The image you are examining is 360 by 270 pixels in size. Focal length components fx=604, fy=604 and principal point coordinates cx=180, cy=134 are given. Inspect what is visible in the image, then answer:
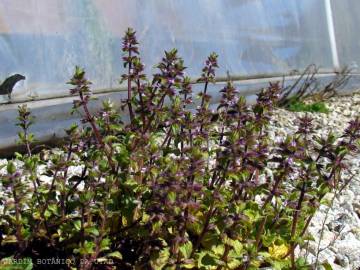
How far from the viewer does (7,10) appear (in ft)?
14.9

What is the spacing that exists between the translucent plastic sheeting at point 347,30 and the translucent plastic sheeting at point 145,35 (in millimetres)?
1027

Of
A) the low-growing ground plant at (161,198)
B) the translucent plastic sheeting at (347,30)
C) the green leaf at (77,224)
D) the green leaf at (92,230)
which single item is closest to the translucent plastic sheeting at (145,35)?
the translucent plastic sheeting at (347,30)

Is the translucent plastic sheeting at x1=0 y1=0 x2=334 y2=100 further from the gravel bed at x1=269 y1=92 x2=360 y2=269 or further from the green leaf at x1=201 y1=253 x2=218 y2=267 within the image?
the green leaf at x1=201 y1=253 x2=218 y2=267

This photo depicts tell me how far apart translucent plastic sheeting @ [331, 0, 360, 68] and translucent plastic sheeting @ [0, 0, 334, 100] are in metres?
1.03

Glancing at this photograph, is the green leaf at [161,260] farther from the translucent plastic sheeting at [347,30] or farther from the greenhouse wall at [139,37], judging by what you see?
the translucent plastic sheeting at [347,30]

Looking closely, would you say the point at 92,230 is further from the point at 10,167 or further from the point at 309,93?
the point at 309,93

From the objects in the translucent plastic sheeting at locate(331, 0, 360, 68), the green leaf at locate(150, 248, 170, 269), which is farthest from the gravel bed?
the translucent plastic sheeting at locate(331, 0, 360, 68)

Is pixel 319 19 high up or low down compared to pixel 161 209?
up

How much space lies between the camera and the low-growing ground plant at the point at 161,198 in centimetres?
220

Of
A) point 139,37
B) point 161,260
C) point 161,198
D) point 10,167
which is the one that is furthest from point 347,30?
point 10,167

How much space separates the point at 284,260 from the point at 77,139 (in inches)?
41.6

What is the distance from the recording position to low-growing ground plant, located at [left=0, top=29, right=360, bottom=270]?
2.20 metres

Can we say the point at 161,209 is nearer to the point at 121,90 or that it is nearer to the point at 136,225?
the point at 136,225

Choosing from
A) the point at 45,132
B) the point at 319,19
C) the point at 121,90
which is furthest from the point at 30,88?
the point at 319,19
